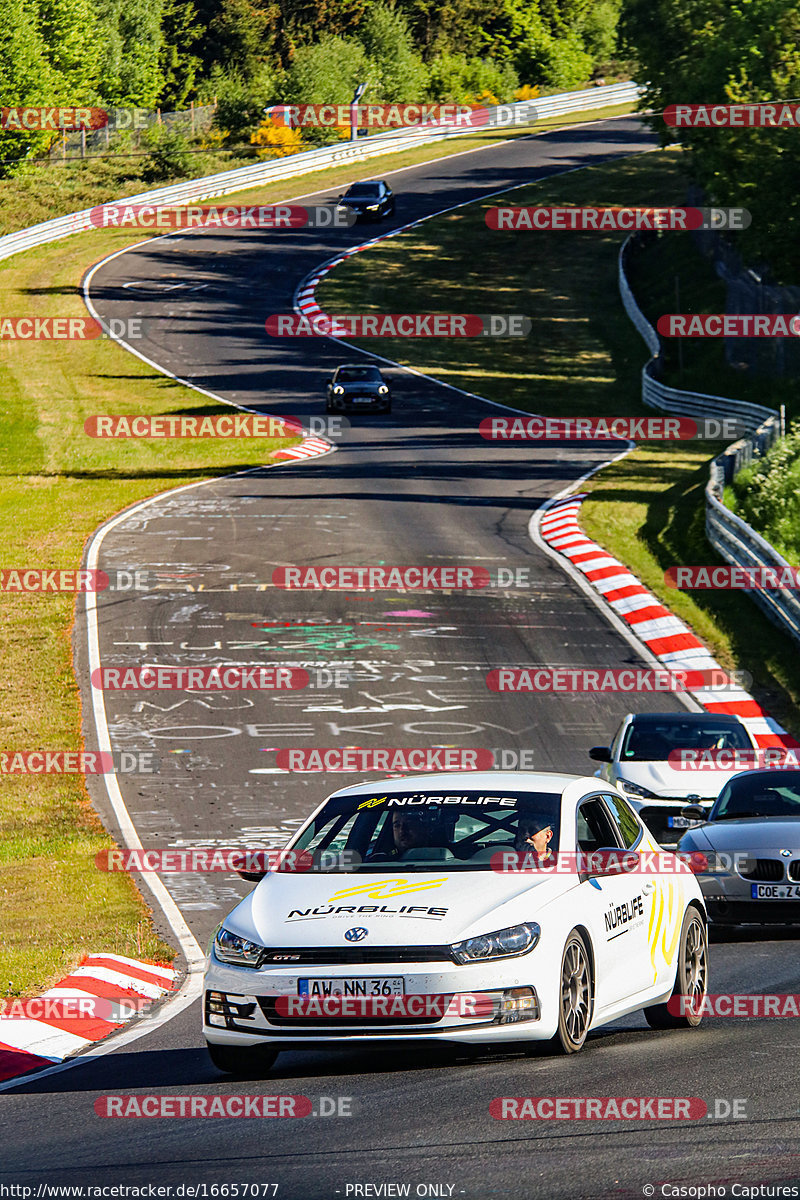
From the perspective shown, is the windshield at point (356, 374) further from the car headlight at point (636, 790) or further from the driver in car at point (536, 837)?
the driver in car at point (536, 837)

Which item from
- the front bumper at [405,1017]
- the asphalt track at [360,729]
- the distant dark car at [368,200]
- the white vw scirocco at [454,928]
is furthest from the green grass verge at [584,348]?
the front bumper at [405,1017]

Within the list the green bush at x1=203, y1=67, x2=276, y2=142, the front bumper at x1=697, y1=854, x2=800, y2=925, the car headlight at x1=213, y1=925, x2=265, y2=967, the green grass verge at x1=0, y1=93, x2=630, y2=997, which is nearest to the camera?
the car headlight at x1=213, y1=925, x2=265, y2=967

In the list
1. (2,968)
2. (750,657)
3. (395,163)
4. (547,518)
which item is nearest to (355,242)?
(395,163)

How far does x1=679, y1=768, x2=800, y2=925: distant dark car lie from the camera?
13055 mm

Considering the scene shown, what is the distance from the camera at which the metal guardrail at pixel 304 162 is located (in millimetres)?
74250

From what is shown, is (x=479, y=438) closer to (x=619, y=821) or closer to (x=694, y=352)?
(x=694, y=352)

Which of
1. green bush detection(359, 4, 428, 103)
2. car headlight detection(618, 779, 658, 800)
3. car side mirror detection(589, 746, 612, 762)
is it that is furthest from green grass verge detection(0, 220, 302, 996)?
green bush detection(359, 4, 428, 103)

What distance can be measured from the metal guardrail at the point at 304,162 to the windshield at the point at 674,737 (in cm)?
5725

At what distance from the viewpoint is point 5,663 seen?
23781 mm

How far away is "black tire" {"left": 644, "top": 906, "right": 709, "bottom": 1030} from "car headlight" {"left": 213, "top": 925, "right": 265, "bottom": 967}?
264cm

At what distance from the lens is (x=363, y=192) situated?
243 feet

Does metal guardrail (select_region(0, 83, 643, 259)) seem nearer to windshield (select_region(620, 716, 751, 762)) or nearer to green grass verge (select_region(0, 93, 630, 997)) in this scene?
green grass verge (select_region(0, 93, 630, 997))

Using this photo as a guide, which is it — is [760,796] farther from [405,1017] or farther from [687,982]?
[405,1017]

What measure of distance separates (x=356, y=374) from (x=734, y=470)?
51.3 ft
